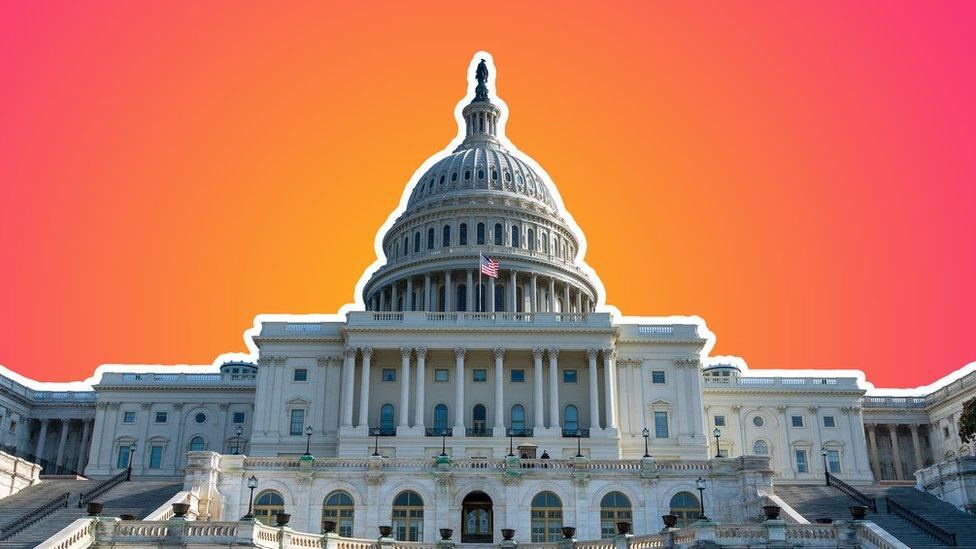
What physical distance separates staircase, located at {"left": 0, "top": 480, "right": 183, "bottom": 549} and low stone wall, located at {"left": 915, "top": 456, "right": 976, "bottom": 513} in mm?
43352

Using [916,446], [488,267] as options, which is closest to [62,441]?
[488,267]

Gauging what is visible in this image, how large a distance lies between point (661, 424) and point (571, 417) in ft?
24.9

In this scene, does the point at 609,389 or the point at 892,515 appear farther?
the point at 609,389

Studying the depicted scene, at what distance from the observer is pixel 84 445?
102250 millimetres

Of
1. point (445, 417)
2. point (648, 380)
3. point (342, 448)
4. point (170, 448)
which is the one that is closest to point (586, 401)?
point (648, 380)

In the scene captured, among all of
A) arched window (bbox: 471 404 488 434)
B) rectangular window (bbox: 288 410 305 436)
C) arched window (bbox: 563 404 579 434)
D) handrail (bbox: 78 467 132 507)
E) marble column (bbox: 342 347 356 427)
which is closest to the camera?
handrail (bbox: 78 467 132 507)

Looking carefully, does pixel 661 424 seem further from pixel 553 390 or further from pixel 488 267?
pixel 488 267

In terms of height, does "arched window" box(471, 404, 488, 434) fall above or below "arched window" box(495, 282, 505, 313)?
below

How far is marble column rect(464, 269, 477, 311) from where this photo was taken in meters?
98.2

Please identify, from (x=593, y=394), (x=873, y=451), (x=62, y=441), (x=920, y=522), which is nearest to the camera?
(x=920, y=522)

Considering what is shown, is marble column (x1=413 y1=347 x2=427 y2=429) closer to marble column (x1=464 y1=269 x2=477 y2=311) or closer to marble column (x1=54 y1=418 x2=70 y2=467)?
marble column (x1=464 y1=269 x2=477 y2=311)

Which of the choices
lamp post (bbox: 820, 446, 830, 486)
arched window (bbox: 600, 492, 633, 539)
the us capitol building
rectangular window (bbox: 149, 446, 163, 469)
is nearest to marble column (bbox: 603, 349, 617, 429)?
the us capitol building

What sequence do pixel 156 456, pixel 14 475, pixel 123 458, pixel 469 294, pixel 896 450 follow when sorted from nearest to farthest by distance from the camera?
pixel 14 475, pixel 123 458, pixel 156 456, pixel 469 294, pixel 896 450

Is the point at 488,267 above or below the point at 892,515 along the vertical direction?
above
